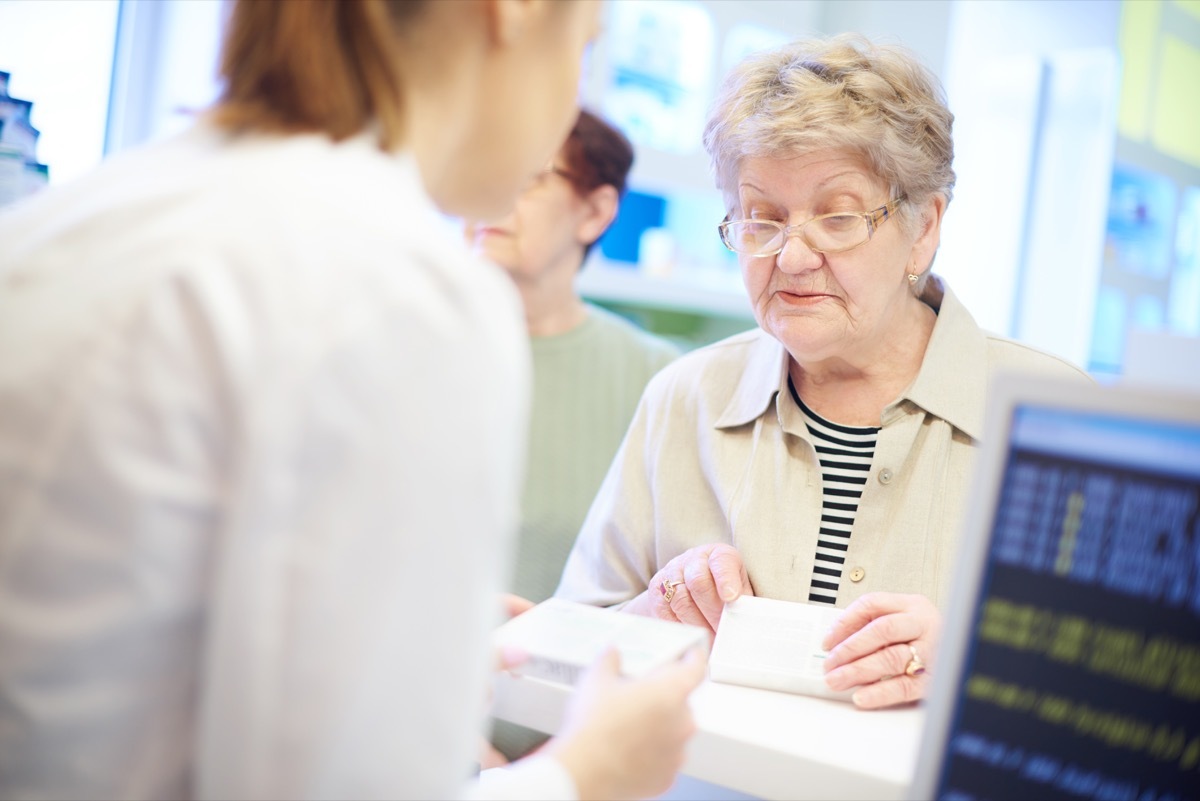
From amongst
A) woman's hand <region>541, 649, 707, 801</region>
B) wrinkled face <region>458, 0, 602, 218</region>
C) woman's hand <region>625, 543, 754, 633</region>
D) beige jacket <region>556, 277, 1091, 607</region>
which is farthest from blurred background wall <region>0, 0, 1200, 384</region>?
woman's hand <region>541, 649, 707, 801</region>

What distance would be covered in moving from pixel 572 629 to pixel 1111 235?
4.52 meters

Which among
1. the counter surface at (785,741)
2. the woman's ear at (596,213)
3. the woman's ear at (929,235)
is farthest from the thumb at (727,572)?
the woman's ear at (596,213)

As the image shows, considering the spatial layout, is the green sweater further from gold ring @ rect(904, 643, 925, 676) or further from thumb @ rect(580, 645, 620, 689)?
thumb @ rect(580, 645, 620, 689)

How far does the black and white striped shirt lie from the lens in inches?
64.2

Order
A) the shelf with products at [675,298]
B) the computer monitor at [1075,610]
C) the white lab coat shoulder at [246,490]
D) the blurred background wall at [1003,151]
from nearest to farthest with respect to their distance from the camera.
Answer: the white lab coat shoulder at [246,490]
the computer monitor at [1075,610]
the shelf with products at [675,298]
the blurred background wall at [1003,151]

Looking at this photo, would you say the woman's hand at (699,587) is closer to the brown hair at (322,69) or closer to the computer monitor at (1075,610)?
the computer monitor at (1075,610)

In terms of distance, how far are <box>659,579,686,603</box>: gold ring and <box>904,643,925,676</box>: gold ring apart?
1.35ft

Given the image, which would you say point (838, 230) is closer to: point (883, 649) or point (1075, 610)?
point (883, 649)

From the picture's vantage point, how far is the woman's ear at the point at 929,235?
69.3 inches

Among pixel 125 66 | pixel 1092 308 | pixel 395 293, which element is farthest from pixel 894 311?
pixel 1092 308

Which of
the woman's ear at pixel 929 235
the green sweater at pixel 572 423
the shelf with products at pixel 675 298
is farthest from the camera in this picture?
the shelf with products at pixel 675 298

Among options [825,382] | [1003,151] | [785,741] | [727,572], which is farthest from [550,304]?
[1003,151]

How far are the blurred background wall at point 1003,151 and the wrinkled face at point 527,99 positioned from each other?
9.32ft

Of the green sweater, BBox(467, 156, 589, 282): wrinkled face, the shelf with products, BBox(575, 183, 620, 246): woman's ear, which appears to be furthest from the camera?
the shelf with products
